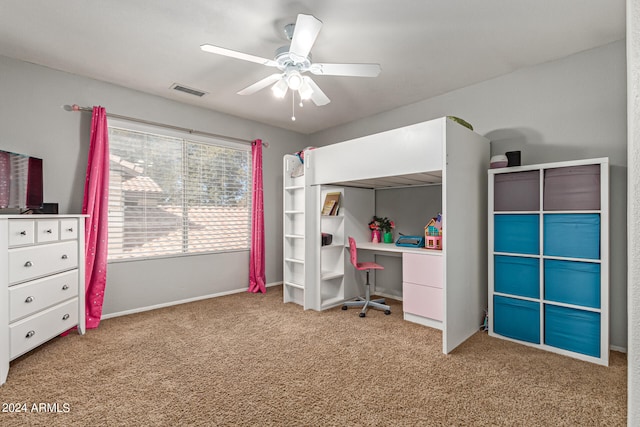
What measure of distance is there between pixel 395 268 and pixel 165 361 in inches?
112

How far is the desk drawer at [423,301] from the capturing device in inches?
121

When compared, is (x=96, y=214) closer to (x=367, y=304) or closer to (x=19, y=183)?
(x=19, y=183)

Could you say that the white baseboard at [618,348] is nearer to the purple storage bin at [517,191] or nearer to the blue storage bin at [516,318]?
the blue storage bin at [516,318]

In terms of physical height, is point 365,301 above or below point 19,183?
below

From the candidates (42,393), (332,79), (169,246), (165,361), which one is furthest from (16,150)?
(332,79)

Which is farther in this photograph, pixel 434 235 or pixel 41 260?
pixel 434 235

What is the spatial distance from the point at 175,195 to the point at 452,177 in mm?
3248

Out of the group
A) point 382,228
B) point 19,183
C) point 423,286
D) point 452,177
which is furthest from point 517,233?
point 19,183

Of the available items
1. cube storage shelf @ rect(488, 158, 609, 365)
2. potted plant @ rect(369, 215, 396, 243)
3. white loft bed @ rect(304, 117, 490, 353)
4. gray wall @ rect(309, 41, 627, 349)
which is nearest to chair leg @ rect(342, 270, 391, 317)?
potted plant @ rect(369, 215, 396, 243)

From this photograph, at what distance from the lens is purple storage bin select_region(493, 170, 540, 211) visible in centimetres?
269

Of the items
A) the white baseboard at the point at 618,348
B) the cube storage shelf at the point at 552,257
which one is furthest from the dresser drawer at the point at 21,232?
the white baseboard at the point at 618,348

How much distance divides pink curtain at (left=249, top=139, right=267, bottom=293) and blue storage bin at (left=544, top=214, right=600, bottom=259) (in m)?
3.40

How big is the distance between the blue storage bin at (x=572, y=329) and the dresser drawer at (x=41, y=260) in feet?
13.6

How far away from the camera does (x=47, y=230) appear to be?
2.60m
